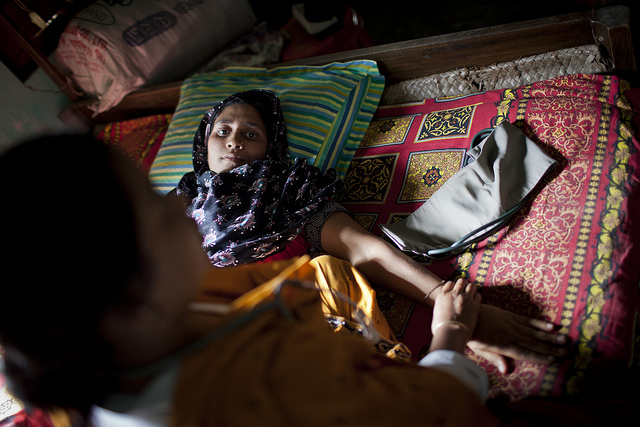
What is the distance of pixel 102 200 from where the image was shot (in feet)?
1.86

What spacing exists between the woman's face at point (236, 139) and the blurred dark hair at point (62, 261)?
3.14ft

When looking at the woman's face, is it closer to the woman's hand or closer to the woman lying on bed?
the woman lying on bed

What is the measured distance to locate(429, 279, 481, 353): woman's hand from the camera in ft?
3.12

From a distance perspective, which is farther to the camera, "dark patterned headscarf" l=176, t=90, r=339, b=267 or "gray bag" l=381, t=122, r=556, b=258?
"dark patterned headscarf" l=176, t=90, r=339, b=267

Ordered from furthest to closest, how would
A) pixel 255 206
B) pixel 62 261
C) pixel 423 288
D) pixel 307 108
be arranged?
pixel 307 108
pixel 255 206
pixel 423 288
pixel 62 261

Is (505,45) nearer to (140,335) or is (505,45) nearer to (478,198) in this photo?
(478,198)

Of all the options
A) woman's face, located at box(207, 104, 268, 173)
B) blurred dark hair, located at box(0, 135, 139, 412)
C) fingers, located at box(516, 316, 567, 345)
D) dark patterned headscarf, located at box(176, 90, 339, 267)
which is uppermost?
blurred dark hair, located at box(0, 135, 139, 412)

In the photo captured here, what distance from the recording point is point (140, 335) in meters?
0.61

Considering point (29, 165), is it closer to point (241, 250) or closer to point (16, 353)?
point (16, 353)

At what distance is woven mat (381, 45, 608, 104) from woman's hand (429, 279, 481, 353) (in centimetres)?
89

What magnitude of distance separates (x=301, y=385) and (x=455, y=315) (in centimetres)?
54

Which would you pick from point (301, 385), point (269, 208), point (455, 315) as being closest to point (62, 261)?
point (301, 385)

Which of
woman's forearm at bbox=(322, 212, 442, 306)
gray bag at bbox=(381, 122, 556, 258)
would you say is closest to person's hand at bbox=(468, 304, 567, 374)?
woman's forearm at bbox=(322, 212, 442, 306)

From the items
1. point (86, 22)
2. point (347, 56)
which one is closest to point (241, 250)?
point (347, 56)
